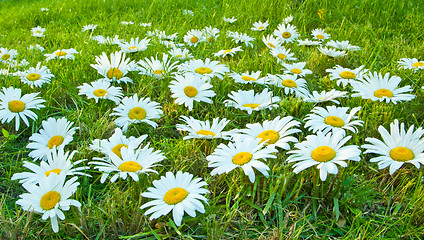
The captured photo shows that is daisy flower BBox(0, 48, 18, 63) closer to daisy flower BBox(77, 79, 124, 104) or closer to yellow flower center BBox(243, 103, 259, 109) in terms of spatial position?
daisy flower BBox(77, 79, 124, 104)

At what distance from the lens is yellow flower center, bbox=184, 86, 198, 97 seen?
7.30 ft

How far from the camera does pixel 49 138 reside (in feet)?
6.47

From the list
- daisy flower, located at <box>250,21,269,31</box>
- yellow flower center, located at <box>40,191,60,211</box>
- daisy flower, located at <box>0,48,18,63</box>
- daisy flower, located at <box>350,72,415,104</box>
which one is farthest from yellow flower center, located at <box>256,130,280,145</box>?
daisy flower, located at <box>0,48,18,63</box>

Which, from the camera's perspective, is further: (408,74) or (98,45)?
(98,45)

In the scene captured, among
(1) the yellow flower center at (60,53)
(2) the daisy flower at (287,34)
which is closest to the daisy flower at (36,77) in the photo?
(1) the yellow flower center at (60,53)

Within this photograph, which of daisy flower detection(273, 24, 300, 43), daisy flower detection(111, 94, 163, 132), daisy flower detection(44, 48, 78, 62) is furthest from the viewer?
daisy flower detection(273, 24, 300, 43)

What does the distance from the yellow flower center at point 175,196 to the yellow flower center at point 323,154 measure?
1.88 feet

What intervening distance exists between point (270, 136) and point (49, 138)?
1.22m

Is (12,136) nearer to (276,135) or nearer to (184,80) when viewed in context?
(184,80)

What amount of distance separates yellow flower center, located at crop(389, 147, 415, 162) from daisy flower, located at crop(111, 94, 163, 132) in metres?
1.24

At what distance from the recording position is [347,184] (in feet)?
5.36

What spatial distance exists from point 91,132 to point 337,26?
9.93 feet

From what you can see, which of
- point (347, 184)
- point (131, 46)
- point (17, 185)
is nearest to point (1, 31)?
point (131, 46)

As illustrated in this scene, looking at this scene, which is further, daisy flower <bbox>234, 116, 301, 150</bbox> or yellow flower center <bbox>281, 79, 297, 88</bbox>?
yellow flower center <bbox>281, 79, 297, 88</bbox>
